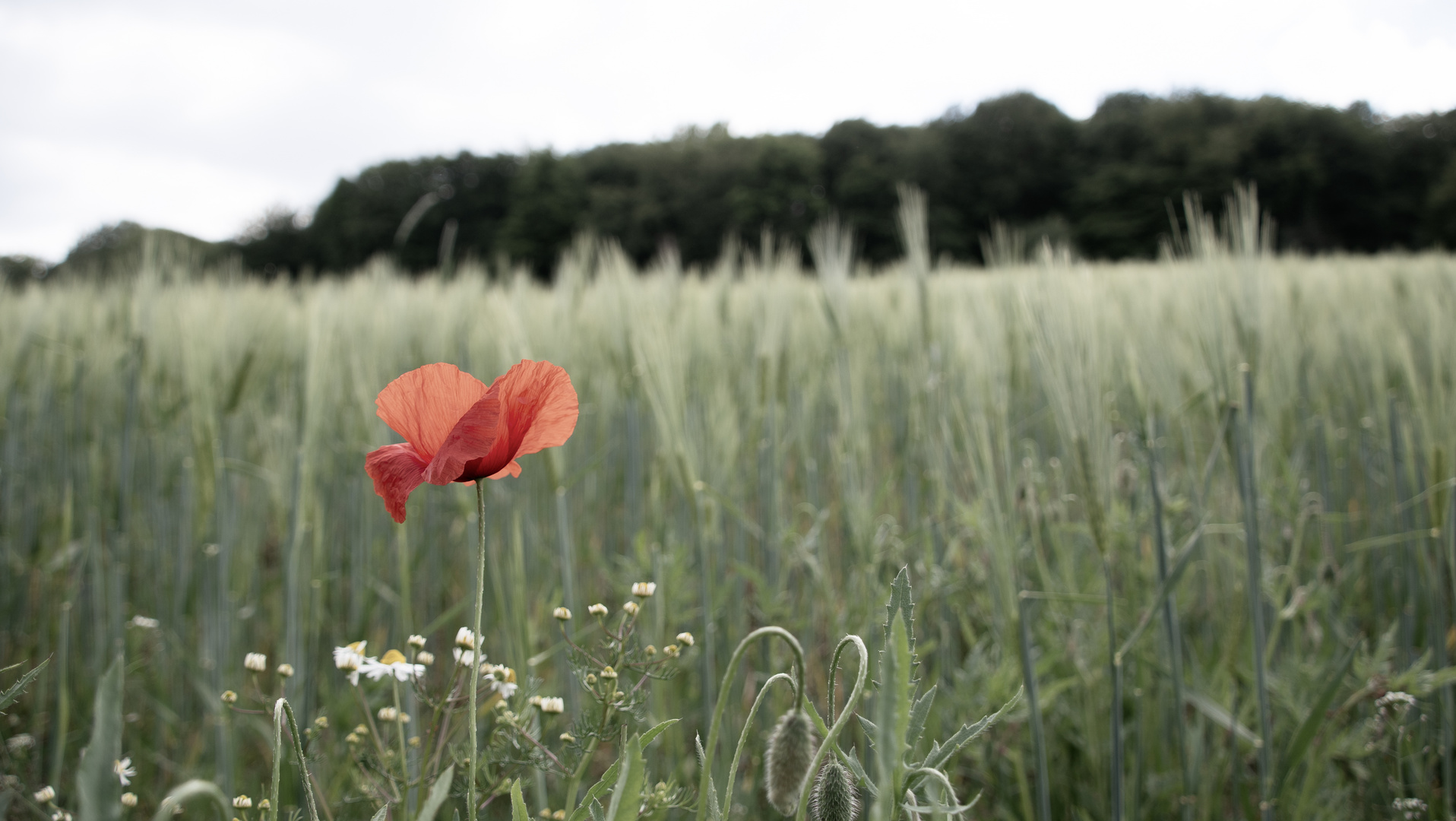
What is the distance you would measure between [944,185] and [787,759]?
84.7 feet

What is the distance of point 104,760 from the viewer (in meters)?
0.29

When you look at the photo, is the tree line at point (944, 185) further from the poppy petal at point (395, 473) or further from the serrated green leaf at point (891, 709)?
the serrated green leaf at point (891, 709)

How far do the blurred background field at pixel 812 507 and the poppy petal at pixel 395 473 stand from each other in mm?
623

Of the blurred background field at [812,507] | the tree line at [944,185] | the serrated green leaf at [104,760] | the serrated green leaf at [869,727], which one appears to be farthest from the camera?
the tree line at [944,185]

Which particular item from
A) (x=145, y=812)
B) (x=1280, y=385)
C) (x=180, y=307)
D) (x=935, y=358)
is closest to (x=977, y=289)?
(x=935, y=358)

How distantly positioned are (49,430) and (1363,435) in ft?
15.8

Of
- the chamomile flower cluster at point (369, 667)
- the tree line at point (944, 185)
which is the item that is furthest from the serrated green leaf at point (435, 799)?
the tree line at point (944, 185)

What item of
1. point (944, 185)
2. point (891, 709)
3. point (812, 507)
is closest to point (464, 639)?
point (891, 709)

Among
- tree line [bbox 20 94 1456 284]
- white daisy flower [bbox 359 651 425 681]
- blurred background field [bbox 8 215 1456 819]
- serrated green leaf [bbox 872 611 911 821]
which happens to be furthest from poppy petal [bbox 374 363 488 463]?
tree line [bbox 20 94 1456 284]

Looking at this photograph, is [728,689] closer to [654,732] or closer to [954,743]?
[654,732]

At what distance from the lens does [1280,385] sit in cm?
181

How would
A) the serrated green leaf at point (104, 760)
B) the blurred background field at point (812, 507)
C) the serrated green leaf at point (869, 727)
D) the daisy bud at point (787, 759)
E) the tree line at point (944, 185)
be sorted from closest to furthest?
the serrated green leaf at point (104, 760), the serrated green leaf at point (869, 727), the daisy bud at point (787, 759), the blurred background field at point (812, 507), the tree line at point (944, 185)

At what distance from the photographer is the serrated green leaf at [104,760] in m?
0.29

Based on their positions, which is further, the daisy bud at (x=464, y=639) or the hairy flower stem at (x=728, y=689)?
the daisy bud at (x=464, y=639)
